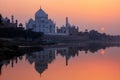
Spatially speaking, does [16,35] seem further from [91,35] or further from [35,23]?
[91,35]

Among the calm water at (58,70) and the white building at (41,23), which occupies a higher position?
the white building at (41,23)

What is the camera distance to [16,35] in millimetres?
82750

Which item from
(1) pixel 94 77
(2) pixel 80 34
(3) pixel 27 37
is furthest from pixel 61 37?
(1) pixel 94 77

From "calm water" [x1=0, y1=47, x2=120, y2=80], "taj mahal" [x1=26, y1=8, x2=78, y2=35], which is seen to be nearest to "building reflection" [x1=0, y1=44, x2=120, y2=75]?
"calm water" [x1=0, y1=47, x2=120, y2=80]

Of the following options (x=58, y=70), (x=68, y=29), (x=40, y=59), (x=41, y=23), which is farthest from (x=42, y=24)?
(x=58, y=70)

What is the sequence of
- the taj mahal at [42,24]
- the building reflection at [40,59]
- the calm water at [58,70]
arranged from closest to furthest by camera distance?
the calm water at [58,70] < the building reflection at [40,59] < the taj mahal at [42,24]

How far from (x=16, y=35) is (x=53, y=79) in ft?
200

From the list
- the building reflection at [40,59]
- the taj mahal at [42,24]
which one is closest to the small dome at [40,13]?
the taj mahal at [42,24]

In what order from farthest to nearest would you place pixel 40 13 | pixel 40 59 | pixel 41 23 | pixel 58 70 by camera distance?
pixel 40 13 < pixel 41 23 < pixel 40 59 < pixel 58 70

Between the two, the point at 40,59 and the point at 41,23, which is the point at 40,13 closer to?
the point at 41,23

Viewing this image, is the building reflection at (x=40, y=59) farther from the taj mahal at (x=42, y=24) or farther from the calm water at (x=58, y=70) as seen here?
the taj mahal at (x=42, y=24)

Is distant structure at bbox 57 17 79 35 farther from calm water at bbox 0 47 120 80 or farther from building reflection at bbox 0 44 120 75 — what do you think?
calm water at bbox 0 47 120 80

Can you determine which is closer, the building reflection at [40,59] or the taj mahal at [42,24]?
the building reflection at [40,59]

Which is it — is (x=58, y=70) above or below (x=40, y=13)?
below
